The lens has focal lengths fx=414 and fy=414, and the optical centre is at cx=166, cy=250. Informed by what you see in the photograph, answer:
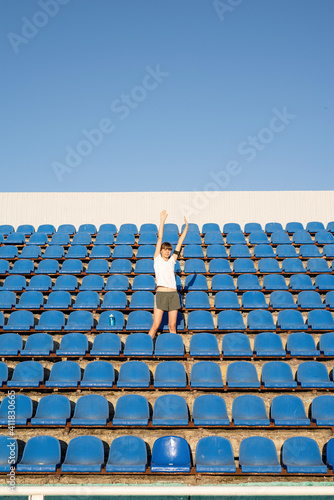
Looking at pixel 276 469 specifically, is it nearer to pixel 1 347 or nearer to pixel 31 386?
pixel 31 386

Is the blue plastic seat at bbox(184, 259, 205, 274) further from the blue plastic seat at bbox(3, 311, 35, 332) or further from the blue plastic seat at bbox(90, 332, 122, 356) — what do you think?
the blue plastic seat at bbox(3, 311, 35, 332)

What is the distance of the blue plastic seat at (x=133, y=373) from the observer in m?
4.90

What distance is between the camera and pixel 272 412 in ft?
14.8

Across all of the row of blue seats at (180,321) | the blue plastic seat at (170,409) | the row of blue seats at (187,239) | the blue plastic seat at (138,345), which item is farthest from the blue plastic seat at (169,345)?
the row of blue seats at (187,239)

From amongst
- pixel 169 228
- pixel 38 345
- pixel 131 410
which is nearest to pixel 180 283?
pixel 169 228

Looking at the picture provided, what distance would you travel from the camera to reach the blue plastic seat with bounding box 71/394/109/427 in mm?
4500

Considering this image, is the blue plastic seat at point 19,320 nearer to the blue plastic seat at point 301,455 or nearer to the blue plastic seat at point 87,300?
the blue plastic seat at point 87,300

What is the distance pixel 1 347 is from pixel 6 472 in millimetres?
1917

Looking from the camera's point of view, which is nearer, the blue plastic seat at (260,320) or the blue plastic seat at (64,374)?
the blue plastic seat at (64,374)

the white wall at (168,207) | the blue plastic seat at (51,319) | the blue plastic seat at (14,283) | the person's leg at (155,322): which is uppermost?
the white wall at (168,207)

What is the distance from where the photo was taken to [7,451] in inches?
157

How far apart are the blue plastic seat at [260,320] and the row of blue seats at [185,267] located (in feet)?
3.92

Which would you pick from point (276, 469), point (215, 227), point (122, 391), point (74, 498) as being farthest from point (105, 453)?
point (215, 227)

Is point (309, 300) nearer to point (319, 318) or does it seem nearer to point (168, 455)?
point (319, 318)
